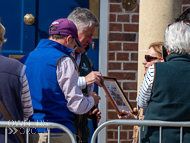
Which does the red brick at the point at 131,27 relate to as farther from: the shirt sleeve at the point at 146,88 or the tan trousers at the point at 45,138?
the tan trousers at the point at 45,138

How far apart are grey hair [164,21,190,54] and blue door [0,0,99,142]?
2.05 meters

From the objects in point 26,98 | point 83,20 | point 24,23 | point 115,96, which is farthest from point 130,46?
point 26,98

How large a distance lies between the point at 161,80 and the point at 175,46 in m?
0.27

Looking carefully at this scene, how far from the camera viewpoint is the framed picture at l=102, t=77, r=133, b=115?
2756mm

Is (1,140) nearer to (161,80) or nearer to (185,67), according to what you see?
(161,80)

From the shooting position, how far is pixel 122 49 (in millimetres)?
3955

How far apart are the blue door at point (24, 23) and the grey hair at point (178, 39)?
2.05m

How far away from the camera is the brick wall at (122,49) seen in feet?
12.9

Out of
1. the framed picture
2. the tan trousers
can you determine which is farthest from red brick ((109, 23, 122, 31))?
the tan trousers

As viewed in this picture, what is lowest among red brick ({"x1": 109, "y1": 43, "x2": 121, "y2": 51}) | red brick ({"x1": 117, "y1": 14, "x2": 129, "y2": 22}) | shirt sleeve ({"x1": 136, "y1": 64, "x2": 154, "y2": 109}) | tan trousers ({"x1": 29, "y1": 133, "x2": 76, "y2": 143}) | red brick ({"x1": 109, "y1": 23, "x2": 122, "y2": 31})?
tan trousers ({"x1": 29, "y1": 133, "x2": 76, "y2": 143})

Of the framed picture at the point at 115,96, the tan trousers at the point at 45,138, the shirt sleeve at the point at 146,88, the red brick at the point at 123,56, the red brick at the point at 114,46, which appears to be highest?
the red brick at the point at 114,46

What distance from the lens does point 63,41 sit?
8.18 feet

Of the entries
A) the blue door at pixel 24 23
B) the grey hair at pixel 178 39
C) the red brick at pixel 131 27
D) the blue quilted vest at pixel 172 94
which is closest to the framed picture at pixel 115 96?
the blue quilted vest at pixel 172 94

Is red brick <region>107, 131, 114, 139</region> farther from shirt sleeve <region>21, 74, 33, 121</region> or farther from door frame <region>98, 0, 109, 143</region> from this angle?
shirt sleeve <region>21, 74, 33, 121</region>
